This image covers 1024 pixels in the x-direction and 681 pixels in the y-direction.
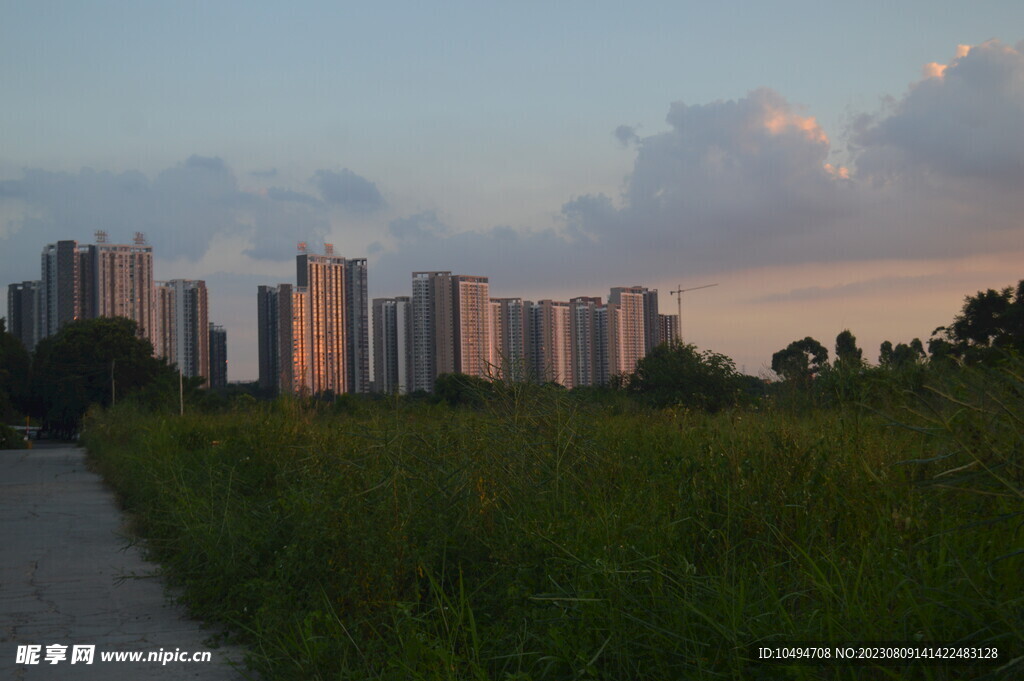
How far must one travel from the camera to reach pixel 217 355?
106812 mm

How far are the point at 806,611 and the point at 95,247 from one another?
9079cm

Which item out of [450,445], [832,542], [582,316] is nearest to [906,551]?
[832,542]

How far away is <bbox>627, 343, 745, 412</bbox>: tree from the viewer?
27547 mm

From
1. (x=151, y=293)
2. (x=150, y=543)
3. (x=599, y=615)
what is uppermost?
(x=151, y=293)

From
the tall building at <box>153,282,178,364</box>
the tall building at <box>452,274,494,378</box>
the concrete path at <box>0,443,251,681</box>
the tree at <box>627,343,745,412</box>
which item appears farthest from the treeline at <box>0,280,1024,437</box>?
the tall building at <box>153,282,178,364</box>

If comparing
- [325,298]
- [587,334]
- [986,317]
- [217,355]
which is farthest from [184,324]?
[986,317]

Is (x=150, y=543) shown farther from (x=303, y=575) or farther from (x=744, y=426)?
(x=744, y=426)

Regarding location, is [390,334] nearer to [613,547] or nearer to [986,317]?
[986,317]

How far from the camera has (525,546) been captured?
457cm

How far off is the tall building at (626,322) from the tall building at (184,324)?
4826 centimetres

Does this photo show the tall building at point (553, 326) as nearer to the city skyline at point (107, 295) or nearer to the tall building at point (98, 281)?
the city skyline at point (107, 295)

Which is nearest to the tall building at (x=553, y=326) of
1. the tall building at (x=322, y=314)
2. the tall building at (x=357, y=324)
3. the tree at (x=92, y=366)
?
the tall building at (x=357, y=324)

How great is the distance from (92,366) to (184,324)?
129 ft

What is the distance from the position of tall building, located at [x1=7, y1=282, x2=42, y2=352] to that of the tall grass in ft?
318
